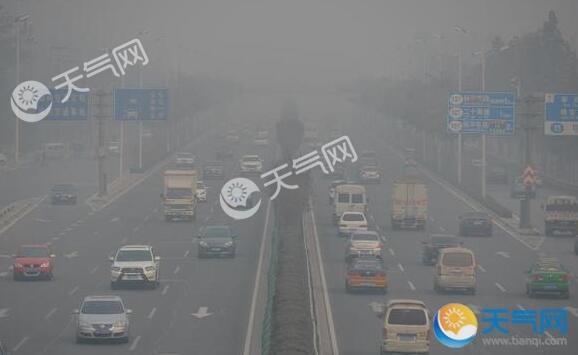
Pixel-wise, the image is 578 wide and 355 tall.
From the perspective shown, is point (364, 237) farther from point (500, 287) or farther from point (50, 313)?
point (50, 313)

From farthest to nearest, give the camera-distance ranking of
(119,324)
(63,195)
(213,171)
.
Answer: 1. (213,171)
2. (63,195)
3. (119,324)

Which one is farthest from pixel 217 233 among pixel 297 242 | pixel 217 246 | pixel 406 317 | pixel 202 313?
pixel 406 317

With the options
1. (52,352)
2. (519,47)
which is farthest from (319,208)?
(519,47)

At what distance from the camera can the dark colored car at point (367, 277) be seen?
55.3 meters

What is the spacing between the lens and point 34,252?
6138 centimetres

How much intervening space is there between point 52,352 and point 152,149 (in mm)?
114787

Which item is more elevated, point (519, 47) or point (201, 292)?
point (519, 47)

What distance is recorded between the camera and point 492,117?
93750mm

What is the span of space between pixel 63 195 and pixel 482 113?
2790 cm

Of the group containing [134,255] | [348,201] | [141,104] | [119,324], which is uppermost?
[141,104]

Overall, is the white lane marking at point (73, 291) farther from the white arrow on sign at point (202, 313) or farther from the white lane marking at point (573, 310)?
the white lane marking at point (573, 310)

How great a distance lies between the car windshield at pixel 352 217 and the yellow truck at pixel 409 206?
15.6 feet

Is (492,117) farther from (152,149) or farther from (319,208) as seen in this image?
(152,149)

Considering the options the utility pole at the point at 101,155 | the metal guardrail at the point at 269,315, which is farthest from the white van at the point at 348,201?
the utility pole at the point at 101,155
